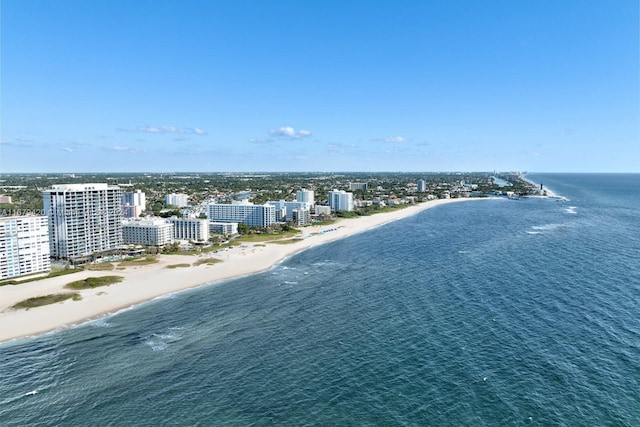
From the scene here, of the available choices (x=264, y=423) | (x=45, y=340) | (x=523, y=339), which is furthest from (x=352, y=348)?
(x=45, y=340)

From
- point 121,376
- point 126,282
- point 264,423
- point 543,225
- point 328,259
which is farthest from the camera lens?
point 543,225

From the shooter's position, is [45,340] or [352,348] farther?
[45,340]

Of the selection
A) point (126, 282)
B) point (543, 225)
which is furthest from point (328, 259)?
point (543, 225)

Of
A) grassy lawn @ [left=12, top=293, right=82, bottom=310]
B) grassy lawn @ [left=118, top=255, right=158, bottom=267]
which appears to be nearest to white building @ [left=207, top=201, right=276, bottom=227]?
Result: grassy lawn @ [left=118, top=255, right=158, bottom=267]

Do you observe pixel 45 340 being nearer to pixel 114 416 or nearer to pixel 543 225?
pixel 114 416

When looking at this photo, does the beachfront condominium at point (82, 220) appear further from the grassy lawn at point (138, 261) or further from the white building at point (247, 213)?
the white building at point (247, 213)

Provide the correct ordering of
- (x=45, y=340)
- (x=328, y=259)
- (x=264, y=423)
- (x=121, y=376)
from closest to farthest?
1. (x=264, y=423)
2. (x=121, y=376)
3. (x=45, y=340)
4. (x=328, y=259)
